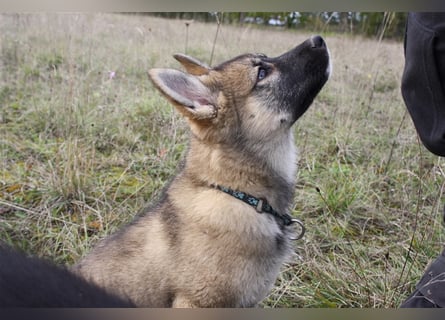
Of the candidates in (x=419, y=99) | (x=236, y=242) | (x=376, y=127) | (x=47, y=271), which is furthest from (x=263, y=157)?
(x=376, y=127)

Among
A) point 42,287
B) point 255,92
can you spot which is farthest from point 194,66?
point 42,287

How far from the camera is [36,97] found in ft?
8.55

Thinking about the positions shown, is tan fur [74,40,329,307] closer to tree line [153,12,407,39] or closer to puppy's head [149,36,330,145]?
puppy's head [149,36,330,145]

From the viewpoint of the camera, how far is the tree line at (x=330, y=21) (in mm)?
1636

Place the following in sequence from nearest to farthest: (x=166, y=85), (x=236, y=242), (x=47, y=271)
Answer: (x=47, y=271) → (x=166, y=85) → (x=236, y=242)

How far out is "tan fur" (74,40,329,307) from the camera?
1.77 m

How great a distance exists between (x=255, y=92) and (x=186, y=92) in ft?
1.28

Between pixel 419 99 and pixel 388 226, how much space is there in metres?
1.20

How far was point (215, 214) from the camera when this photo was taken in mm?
1862

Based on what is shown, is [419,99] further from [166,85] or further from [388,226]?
[388,226]

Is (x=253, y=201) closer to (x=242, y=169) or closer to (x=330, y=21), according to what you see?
(x=242, y=169)

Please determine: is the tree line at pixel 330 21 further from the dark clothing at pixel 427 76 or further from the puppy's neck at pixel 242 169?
the puppy's neck at pixel 242 169

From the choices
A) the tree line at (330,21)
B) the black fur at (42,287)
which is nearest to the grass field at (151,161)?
the tree line at (330,21)

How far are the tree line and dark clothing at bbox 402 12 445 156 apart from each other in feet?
0.89
